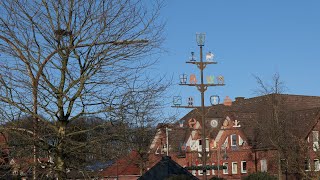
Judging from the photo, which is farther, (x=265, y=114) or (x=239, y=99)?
(x=239, y=99)

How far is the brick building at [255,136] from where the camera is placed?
45141 millimetres

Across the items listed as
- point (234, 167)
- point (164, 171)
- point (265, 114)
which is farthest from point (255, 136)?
point (164, 171)

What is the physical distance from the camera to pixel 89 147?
40.4 feet

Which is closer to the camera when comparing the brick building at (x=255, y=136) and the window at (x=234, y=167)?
the brick building at (x=255, y=136)

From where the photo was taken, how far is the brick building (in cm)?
4514

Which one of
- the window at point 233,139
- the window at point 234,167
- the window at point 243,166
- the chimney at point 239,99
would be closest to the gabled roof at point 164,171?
the window at point 243,166

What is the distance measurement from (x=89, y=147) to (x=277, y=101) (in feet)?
117

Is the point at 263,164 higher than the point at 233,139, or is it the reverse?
the point at 233,139

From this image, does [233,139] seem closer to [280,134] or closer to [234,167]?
[234,167]

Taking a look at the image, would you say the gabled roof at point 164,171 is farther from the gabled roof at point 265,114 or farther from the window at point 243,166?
the window at point 243,166

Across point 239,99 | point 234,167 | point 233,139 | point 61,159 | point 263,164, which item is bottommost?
point 234,167

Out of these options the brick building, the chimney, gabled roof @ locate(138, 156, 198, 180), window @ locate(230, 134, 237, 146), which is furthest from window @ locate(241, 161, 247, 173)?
gabled roof @ locate(138, 156, 198, 180)

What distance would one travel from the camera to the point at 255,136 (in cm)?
6103

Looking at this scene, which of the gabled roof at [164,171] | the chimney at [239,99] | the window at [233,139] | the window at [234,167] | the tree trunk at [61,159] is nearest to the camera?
the tree trunk at [61,159]
